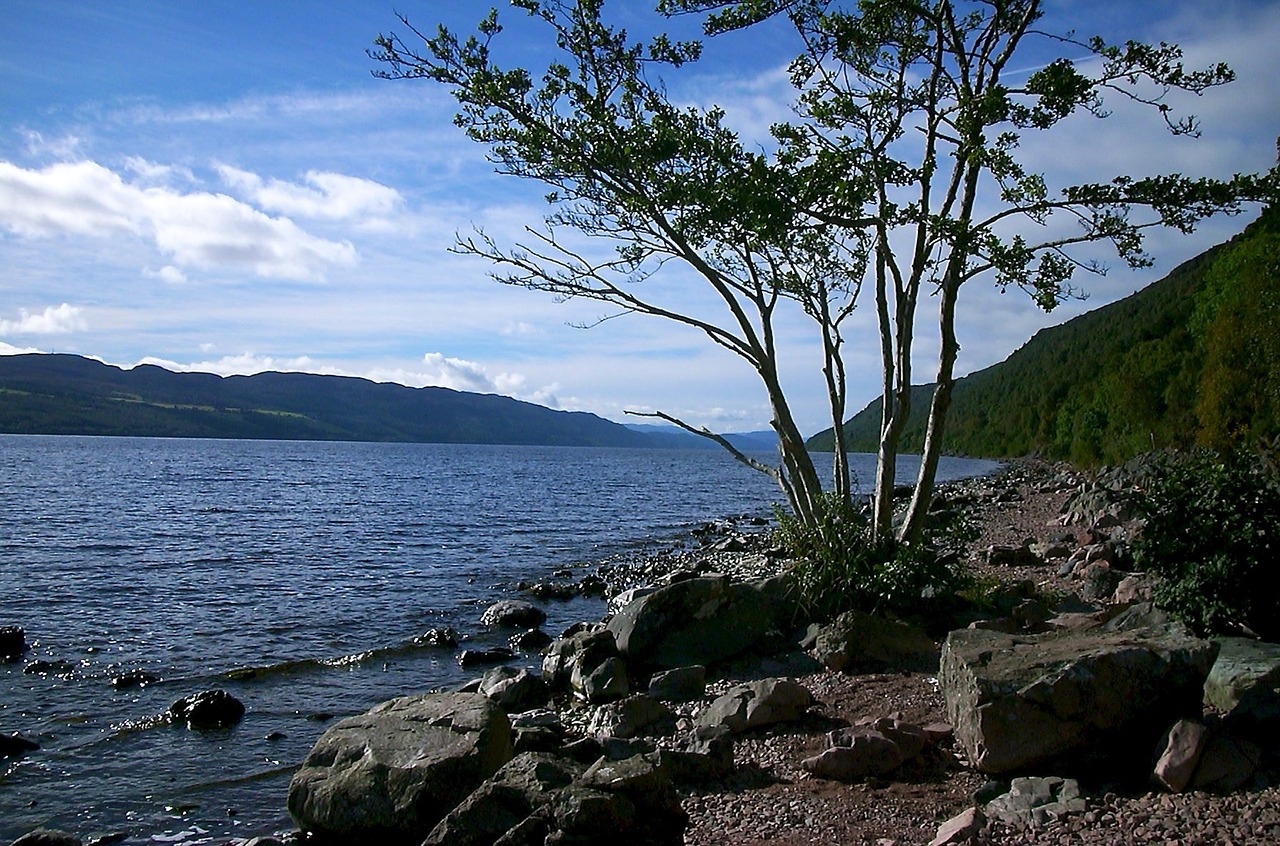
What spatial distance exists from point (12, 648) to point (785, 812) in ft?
53.3

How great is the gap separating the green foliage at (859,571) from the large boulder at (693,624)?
34.3 inches

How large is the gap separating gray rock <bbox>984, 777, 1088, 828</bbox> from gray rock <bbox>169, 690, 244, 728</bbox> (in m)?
10.7

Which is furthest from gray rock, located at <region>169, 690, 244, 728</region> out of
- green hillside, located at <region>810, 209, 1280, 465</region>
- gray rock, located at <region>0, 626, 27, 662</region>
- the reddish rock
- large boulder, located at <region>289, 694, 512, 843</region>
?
green hillside, located at <region>810, 209, 1280, 465</region>

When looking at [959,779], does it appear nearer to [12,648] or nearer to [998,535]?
[12,648]

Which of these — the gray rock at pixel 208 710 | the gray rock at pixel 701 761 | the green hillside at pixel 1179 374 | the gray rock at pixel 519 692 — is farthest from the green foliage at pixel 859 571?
the gray rock at pixel 208 710

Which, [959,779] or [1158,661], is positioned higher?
[1158,661]

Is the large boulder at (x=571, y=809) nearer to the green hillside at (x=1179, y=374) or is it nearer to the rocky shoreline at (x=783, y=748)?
the rocky shoreline at (x=783, y=748)

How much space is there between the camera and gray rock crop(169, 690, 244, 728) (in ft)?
42.5

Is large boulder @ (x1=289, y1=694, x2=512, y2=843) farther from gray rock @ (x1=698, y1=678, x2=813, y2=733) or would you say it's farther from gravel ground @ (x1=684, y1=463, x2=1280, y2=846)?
gray rock @ (x1=698, y1=678, x2=813, y2=733)

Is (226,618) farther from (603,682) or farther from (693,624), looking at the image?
(693,624)

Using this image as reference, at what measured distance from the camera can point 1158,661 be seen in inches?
302

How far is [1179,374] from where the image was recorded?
182 ft

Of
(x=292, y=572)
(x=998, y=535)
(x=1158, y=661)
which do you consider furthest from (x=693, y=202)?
(x=998, y=535)

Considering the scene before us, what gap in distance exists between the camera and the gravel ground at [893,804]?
637cm
